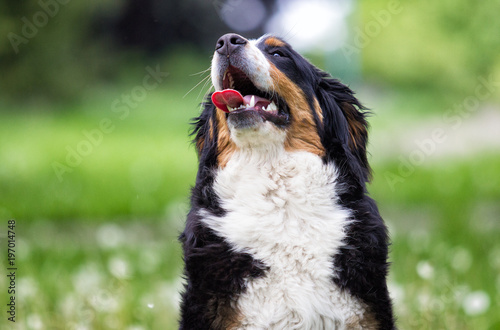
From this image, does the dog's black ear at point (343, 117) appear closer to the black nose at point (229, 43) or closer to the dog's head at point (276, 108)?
the dog's head at point (276, 108)

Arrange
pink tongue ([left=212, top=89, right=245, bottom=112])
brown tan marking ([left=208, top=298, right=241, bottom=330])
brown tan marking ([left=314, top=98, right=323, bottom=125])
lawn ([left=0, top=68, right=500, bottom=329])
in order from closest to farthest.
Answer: brown tan marking ([left=208, top=298, right=241, bottom=330]), pink tongue ([left=212, top=89, right=245, bottom=112]), brown tan marking ([left=314, top=98, right=323, bottom=125]), lawn ([left=0, top=68, right=500, bottom=329])

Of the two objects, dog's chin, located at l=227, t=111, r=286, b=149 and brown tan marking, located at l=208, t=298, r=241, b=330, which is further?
dog's chin, located at l=227, t=111, r=286, b=149

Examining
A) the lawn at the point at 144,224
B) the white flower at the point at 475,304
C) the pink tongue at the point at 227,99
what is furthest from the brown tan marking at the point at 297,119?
the white flower at the point at 475,304

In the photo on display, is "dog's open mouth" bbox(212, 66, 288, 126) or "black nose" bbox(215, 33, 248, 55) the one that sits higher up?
"black nose" bbox(215, 33, 248, 55)

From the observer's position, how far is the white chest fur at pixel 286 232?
2.79 m

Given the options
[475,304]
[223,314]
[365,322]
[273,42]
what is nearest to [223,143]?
[273,42]

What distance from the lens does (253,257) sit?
2.88 meters

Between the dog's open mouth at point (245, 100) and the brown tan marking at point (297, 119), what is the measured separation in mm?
46

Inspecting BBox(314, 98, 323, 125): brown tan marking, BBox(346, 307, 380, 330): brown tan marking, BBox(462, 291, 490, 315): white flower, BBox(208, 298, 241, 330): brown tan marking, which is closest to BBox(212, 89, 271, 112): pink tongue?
BBox(314, 98, 323, 125): brown tan marking

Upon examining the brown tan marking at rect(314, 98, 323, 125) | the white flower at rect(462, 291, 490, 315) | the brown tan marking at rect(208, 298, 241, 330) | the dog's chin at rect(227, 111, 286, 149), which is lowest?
the white flower at rect(462, 291, 490, 315)

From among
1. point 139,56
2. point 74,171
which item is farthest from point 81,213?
point 139,56

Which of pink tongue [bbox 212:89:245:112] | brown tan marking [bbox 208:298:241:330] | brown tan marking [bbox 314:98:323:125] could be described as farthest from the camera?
brown tan marking [bbox 314:98:323:125]

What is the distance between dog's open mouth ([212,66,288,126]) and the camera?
3064 mm

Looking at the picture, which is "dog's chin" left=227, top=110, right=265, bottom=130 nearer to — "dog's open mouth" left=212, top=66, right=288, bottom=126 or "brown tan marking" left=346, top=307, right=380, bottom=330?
"dog's open mouth" left=212, top=66, right=288, bottom=126
